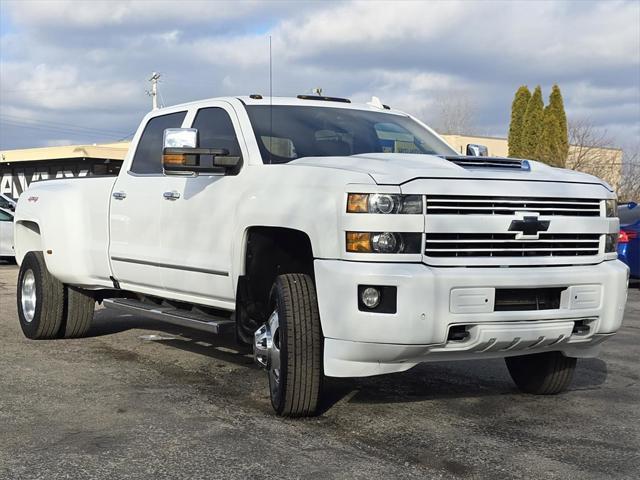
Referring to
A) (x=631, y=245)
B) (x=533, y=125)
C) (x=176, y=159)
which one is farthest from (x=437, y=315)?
(x=533, y=125)

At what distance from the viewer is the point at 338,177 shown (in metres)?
4.64

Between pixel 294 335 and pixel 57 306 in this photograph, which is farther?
pixel 57 306

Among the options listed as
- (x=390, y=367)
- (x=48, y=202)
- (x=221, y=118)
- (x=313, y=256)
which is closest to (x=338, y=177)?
(x=313, y=256)

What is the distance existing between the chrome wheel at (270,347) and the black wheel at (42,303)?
3110 millimetres

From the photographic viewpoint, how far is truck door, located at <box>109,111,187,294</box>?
634 cm

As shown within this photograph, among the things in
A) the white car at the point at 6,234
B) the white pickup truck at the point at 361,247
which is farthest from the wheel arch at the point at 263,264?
the white car at the point at 6,234

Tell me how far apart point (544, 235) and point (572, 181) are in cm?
43

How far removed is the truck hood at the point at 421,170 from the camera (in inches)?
180

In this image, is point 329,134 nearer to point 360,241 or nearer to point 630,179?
point 360,241

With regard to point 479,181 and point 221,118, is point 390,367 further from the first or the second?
point 221,118

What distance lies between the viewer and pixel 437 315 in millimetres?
4445

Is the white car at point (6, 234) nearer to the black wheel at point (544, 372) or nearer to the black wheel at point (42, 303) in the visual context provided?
the black wheel at point (42, 303)

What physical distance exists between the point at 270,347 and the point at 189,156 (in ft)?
4.22

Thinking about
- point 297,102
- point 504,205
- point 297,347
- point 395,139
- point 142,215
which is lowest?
point 297,347
